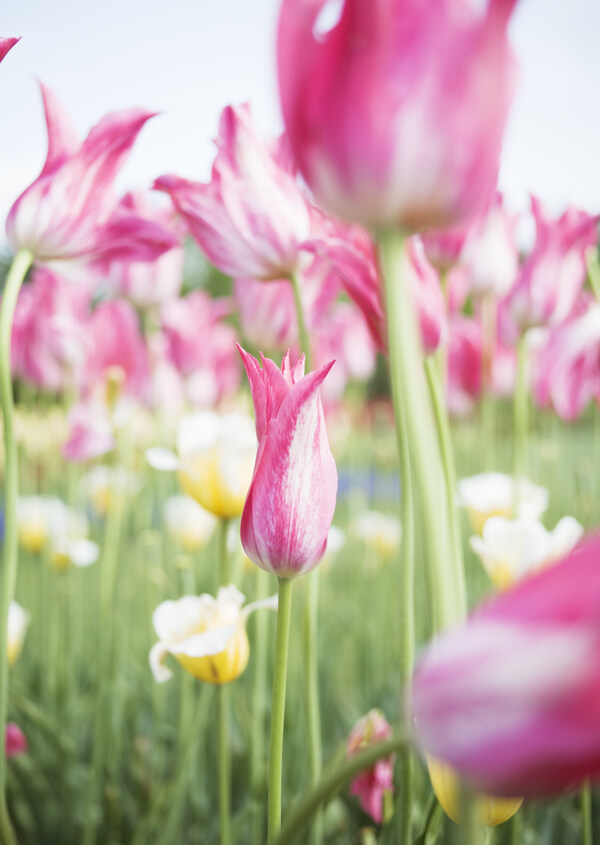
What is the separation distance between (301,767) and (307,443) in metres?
0.61

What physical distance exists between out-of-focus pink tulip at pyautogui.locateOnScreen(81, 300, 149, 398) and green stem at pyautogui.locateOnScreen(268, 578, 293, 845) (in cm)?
91

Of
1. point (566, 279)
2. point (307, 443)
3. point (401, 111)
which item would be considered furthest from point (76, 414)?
point (401, 111)

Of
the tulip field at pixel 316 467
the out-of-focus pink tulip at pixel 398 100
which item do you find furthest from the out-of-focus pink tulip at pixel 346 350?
the out-of-focus pink tulip at pixel 398 100

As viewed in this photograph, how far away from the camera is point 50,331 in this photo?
1.11m

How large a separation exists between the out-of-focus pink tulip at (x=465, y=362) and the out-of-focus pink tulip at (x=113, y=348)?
557mm

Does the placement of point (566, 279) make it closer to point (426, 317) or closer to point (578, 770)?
point (426, 317)

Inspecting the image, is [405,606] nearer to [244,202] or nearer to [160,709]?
[244,202]

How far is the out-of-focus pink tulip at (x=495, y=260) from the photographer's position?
812 mm

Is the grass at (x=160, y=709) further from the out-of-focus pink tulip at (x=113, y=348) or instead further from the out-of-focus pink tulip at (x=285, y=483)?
the out-of-focus pink tulip at (x=285, y=483)

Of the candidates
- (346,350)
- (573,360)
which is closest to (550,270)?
(573,360)

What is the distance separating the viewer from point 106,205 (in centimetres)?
45

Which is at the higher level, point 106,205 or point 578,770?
point 106,205

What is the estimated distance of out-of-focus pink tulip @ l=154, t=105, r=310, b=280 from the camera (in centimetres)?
42

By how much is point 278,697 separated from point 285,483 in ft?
0.32
